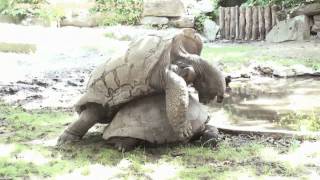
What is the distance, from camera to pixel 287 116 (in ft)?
18.1

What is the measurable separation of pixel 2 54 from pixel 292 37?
7.36 m

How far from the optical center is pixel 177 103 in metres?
3.77

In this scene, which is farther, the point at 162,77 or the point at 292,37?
the point at 292,37

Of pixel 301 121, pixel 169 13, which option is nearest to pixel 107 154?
pixel 301 121

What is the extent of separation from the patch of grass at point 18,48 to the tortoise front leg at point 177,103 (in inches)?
349

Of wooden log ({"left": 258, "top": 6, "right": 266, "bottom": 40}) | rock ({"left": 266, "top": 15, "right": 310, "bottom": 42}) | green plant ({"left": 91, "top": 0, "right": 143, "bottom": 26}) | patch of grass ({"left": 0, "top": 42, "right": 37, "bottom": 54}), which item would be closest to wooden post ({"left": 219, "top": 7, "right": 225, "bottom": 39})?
→ wooden log ({"left": 258, "top": 6, "right": 266, "bottom": 40})

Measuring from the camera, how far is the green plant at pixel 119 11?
58.3 ft

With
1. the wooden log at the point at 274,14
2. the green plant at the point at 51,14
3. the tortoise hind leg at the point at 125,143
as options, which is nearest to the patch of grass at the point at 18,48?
the green plant at the point at 51,14

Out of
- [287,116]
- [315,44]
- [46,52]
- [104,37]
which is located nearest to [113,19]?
[104,37]

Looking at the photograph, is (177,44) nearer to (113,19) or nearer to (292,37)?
(292,37)

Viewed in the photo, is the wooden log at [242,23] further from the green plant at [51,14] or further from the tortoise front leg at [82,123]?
the tortoise front leg at [82,123]

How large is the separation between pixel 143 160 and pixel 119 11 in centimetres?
1472

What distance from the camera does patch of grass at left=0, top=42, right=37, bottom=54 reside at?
12250 millimetres

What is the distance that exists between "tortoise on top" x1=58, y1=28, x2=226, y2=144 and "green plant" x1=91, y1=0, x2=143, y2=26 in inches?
533
